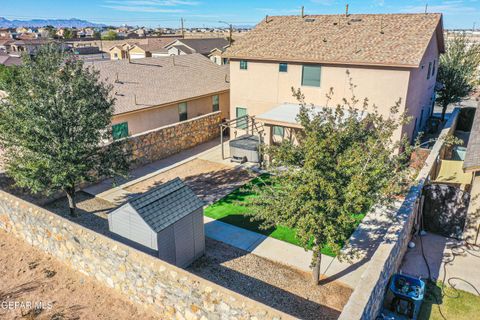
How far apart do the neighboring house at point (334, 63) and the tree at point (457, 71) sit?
3.68 metres


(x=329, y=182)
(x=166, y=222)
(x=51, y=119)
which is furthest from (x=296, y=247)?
(x=51, y=119)

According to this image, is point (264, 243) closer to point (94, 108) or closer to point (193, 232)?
point (193, 232)

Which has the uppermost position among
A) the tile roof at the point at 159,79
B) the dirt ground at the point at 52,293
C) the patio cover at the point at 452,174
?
the tile roof at the point at 159,79

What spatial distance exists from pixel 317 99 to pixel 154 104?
1000 centimetres

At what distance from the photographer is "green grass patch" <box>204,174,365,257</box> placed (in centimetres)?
1282

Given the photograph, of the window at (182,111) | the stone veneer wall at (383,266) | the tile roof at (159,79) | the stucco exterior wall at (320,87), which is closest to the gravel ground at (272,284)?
the stone veneer wall at (383,266)

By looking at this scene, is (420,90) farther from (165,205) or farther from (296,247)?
(165,205)

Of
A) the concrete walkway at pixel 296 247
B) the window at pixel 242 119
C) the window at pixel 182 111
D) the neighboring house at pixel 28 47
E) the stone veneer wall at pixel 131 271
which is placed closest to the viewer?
the stone veneer wall at pixel 131 271

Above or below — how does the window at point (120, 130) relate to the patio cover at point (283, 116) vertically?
below

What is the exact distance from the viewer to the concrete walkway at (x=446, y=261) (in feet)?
34.7

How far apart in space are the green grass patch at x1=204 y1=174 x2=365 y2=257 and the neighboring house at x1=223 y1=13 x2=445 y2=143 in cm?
502

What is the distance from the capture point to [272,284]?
34.0 ft

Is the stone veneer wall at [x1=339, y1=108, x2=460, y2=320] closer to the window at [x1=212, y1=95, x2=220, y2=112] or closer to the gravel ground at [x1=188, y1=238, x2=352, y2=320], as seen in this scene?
the gravel ground at [x1=188, y1=238, x2=352, y2=320]

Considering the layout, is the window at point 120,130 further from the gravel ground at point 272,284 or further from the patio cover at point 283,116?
the gravel ground at point 272,284
